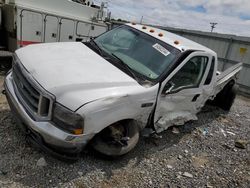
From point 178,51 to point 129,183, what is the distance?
6.95 ft

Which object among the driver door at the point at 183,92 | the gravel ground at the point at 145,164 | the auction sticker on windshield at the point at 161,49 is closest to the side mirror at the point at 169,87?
the driver door at the point at 183,92

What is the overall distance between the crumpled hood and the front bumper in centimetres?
34

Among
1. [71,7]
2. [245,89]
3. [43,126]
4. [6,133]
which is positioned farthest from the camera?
[245,89]

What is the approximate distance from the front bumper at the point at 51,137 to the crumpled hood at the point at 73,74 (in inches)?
13.5

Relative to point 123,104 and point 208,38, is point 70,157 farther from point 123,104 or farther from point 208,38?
point 208,38

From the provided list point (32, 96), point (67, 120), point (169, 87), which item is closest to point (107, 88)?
point (67, 120)

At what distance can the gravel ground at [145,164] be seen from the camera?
290 centimetres

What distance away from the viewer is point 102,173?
3.14m

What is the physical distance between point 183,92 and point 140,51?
3.25ft

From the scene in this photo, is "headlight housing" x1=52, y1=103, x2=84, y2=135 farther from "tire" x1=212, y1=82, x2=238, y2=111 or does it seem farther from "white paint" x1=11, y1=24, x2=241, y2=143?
"tire" x1=212, y1=82, x2=238, y2=111

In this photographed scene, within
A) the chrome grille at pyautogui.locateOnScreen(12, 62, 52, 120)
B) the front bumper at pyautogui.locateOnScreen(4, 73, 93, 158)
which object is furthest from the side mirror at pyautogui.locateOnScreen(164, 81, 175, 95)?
the chrome grille at pyautogui.locateOnScreen(12, 62, 52, 120)

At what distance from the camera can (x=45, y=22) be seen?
6867mm

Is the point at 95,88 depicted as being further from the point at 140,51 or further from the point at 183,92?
the point at 183,92

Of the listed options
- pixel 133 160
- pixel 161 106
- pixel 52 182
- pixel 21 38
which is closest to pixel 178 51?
pixel 161 106
